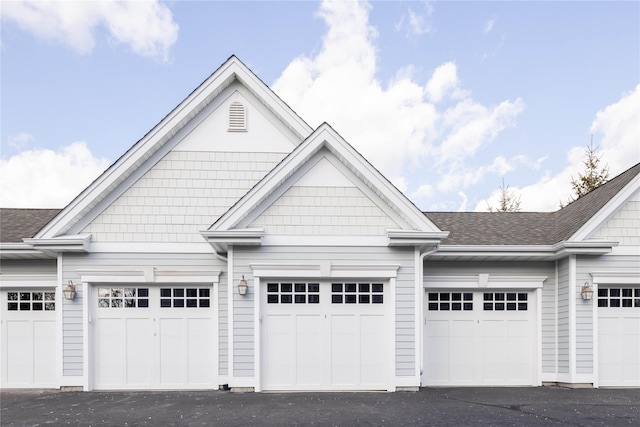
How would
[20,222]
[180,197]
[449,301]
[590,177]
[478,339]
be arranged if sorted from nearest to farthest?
[180,197] < [478,339] < [449,301] < [20,222] < [590,177]

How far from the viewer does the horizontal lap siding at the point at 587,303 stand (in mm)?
11070

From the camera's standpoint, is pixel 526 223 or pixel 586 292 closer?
pixel 586 292

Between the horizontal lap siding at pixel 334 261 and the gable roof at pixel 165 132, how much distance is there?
293 centimetres

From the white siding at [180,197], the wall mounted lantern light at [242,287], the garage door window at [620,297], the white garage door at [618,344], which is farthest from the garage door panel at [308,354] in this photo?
the garage door window at [620,297]

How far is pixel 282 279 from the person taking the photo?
10.5 meters

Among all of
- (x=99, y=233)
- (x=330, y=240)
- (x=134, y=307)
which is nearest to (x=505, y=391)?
(x=330, y=240)

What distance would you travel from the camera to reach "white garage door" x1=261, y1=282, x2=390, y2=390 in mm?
10367

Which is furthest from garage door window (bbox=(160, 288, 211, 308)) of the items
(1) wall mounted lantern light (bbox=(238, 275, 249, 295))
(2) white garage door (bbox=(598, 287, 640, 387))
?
(2) white garage door (bbox=(598, 287, 640, 387))

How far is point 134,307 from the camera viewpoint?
11.0 metres

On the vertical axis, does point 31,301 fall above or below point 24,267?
below

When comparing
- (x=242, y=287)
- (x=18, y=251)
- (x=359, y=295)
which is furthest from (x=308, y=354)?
(x=18, y=251)

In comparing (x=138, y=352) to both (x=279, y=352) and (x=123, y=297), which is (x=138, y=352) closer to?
(x=123, y=297)

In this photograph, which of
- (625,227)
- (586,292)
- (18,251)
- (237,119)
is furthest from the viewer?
(237,119)

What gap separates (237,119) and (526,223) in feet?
27.7
